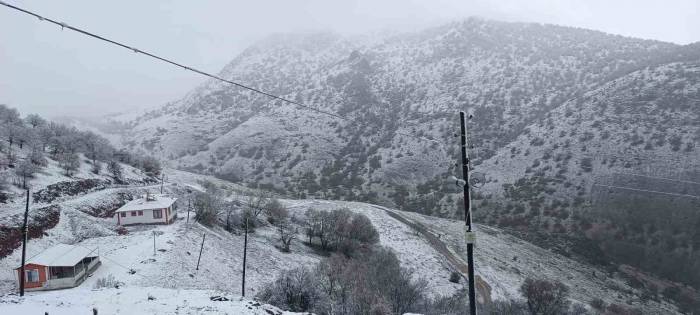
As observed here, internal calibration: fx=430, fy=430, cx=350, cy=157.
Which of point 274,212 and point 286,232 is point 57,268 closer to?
point 286,232

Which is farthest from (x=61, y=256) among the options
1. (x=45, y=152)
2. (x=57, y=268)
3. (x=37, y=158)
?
(x=45, y=152)

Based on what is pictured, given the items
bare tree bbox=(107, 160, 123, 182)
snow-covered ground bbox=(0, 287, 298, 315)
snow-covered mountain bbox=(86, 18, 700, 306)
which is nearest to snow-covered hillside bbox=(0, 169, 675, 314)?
snow-covered ground bbox=(0, 287, 298, 315)

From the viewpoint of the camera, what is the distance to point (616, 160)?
5494 centimetres

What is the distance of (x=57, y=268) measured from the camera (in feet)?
91.9

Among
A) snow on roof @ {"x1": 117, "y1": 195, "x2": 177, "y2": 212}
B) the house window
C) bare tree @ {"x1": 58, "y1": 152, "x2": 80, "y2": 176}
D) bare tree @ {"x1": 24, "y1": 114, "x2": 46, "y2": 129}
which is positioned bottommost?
the house window

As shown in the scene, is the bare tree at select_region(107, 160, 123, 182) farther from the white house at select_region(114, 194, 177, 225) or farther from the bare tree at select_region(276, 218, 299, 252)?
the bare tree at select_region(276, 218, 299, 252)

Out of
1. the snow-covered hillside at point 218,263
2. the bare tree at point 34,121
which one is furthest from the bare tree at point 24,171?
the bare tree at point 34,121

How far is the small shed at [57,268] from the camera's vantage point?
27141 mm

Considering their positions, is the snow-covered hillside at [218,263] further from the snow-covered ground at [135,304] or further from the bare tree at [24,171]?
the bare tree at [24,171]

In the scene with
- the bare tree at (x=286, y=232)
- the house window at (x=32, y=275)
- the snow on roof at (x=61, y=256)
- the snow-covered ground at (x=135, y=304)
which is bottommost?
the bare tree at (x=286, y=232)

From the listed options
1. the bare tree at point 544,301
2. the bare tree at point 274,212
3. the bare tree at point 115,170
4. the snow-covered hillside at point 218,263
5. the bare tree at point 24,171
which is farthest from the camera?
the bare tree at point 115,170

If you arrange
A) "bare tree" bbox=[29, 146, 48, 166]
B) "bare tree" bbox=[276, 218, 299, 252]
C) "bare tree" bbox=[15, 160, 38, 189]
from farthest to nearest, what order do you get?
"bare tree" bbox=[29, 146, 48, 166] → "bare tree" bbox=[276, 218, 299, 252] → "bare tree" bbox=[15, 160, 38, 189]

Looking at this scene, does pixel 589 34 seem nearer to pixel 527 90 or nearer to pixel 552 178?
pixel 527 90

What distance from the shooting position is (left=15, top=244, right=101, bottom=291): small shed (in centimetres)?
2714
